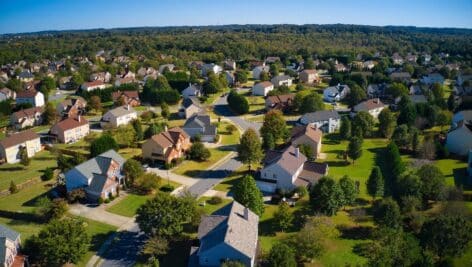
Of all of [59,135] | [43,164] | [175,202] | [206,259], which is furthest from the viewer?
[59,135]

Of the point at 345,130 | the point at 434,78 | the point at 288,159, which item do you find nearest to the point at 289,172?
the point at 288,159

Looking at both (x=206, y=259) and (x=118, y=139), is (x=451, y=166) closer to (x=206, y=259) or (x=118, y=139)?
(x=206, y=259)

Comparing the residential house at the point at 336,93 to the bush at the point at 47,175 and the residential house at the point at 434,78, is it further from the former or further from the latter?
the bush at the point at 47,175

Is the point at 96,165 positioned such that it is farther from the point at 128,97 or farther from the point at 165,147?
the point at 128,97

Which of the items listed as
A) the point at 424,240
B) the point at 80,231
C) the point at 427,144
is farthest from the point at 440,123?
the point at 80,231

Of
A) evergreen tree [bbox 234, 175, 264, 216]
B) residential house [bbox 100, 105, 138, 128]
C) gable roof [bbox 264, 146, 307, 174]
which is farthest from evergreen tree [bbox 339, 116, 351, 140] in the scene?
residential house [bbox 100, 105, 138, 128]
